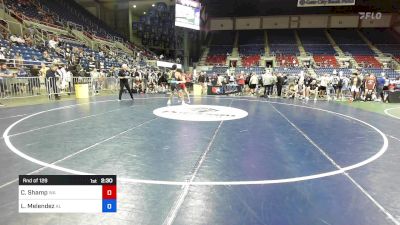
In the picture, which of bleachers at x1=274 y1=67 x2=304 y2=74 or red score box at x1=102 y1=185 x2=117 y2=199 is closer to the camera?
red score box at x1=102 y1=185 x2=117 y2=199

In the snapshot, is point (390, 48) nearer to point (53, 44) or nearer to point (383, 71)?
point (383, 71)

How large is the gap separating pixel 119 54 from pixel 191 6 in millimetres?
9727

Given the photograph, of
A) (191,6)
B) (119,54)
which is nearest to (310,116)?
(191,6)

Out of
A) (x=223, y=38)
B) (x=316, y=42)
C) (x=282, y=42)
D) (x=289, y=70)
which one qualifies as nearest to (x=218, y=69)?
(x=289, y=70)

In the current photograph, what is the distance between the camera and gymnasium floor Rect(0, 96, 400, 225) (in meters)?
2.86

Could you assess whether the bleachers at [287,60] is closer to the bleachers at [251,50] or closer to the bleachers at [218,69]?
the bleachers at [251,50]

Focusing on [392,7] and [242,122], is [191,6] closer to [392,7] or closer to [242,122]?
[242,122]

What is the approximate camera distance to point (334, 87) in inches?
687

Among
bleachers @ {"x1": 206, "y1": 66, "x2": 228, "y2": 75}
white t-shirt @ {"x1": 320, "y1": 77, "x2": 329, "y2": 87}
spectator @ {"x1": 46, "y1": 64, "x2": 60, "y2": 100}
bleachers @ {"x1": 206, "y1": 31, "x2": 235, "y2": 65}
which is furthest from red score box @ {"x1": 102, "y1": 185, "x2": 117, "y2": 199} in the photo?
bleachers @ {"x1": 206, "y1": 31, "x2": 235, "y2": 65}
